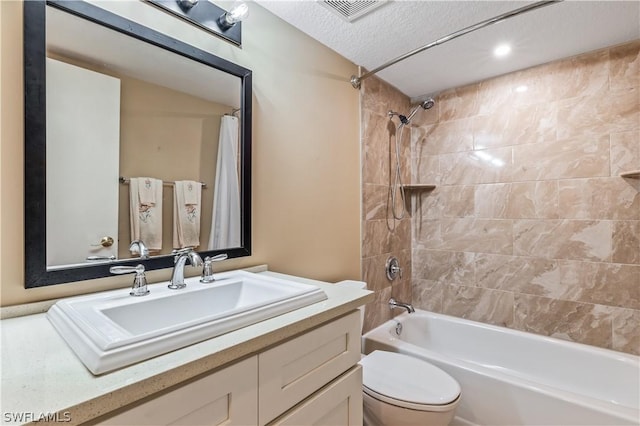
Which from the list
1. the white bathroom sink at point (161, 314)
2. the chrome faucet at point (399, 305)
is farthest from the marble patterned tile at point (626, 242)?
the white bathroom sink at point (161, 314)

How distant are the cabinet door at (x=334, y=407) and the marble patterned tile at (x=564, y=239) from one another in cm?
171

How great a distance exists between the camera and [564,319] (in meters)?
2.02

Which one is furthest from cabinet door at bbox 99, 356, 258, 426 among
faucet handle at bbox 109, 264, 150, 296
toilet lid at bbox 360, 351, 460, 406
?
toilet lid at bbox 360, 351, 460, 406

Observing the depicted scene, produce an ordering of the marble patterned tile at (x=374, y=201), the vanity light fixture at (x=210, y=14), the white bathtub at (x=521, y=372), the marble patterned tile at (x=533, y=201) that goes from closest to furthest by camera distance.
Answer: the vanity light fixture at (x=210, y=14) < the white bathtub at (x=521, y=372) < the marble patterned tile at (x=533, y=201) < the marble patterned tile at (x=374, y=201)

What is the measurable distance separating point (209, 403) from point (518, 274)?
224cm

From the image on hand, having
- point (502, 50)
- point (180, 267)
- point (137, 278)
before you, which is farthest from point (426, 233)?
point (137, 278)

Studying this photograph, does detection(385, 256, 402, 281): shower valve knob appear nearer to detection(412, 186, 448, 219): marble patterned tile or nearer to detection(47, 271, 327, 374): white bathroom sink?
detection(412, 186, 448, 219): marble patterned tile

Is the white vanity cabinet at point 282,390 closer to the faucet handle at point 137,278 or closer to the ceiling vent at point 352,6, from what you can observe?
the faucet handle at point 137,278

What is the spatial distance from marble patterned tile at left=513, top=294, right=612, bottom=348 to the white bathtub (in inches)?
3.1

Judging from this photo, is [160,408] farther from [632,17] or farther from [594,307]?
[632,17]

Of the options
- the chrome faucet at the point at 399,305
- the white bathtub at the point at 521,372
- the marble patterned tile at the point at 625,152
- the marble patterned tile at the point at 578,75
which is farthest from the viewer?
the chrome faucet at the point at 399,305

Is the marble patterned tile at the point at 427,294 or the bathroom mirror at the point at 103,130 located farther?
the marble patterned tile at the point at 427,294

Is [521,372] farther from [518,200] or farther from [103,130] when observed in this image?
[103,130]

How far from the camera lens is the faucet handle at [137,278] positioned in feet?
3.14
